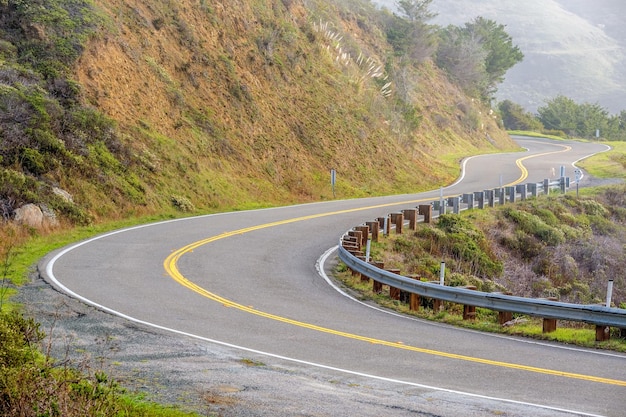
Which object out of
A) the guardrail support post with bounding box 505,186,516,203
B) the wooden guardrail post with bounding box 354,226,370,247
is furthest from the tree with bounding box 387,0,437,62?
the wooden guardrail post with bounding box 354,226,370,247

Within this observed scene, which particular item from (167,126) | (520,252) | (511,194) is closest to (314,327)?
(520,252)

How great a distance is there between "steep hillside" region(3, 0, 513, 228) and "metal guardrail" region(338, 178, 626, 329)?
1170 cm

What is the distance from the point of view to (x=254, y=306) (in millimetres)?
15219

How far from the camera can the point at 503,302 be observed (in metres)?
13.9

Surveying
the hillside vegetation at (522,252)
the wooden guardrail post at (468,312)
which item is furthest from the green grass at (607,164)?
the wooden guardrail post at (468,312)

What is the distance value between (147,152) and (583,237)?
1619cm

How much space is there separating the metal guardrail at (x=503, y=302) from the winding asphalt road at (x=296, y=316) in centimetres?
71

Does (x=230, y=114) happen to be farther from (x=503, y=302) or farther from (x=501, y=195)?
(x=503, y=302)

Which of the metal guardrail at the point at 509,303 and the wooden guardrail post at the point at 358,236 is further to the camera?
the wooden guardrail post at the point at 358,236

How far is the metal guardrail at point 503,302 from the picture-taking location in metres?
12.6

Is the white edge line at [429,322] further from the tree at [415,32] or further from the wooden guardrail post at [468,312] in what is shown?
the tree at [415,32]

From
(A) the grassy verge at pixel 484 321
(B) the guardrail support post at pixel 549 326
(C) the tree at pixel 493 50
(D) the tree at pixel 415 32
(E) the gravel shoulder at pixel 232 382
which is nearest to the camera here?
(E) the gravel shoulder at pixel 232 382

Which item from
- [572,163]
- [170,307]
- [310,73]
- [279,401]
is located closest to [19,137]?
[170,307]

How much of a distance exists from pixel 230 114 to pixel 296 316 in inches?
1000
